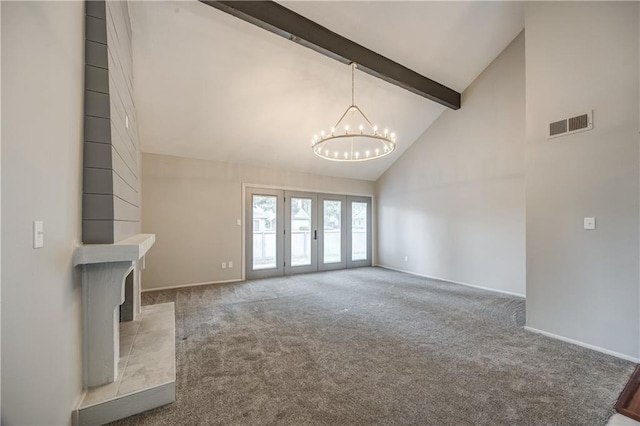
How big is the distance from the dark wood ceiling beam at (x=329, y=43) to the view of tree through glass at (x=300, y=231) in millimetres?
3341

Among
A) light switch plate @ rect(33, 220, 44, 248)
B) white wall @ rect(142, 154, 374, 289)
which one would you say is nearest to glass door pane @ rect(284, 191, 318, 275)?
white wall @ rect(142, 154, 374, 289)

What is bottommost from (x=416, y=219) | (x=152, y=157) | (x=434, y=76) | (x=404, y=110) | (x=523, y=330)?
(x=523, y=330)

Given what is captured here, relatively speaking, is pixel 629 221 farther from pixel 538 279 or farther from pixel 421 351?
pixel 421 351

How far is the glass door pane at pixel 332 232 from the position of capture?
23.4 feet

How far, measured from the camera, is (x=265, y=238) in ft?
20.7

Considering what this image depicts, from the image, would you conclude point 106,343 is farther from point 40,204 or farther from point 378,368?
point 378,368

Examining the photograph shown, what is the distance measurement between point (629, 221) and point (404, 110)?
398cm

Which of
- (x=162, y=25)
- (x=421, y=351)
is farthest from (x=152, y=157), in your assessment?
(x=421, y=351)

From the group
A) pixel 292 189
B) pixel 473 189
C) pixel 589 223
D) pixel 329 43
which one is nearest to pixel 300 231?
pixel 292 189

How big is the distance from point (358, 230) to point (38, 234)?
6.99 m

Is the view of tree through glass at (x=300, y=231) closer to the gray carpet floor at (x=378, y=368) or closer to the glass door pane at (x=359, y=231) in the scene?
the glass door pane at (x=359, y=231)

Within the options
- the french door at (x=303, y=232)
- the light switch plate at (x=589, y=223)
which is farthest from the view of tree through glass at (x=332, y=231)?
the light switch plate at (x=589, y=223)

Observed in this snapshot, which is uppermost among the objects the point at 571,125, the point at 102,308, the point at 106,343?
the point at 571,125

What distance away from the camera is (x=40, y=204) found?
1249mm
